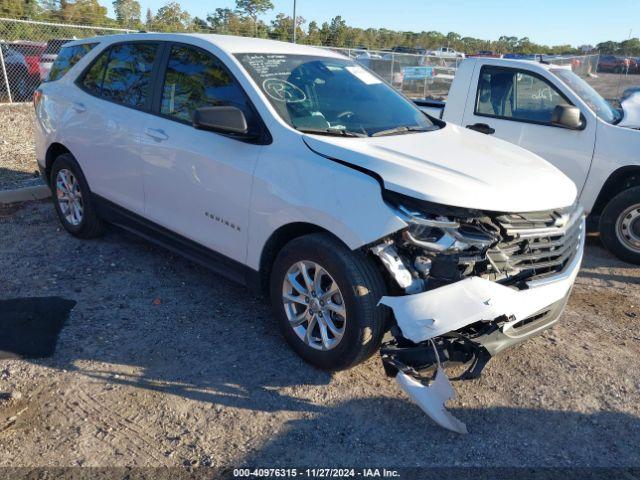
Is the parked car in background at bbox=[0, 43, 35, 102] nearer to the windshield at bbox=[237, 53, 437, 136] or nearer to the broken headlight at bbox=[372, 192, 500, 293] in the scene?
the windshield at bbox=[237, 53, 437, 136]

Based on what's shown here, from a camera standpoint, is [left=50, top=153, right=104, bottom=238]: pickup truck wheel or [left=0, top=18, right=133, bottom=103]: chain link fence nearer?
[left=50, top=153, right=104, bottom=238]: pickup truck wheel

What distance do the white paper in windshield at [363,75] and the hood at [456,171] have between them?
0.85 metres

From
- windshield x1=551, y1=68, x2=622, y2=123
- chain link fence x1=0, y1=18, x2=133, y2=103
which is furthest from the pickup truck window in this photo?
chain link fence x1=0, y1=18, x2=133, y2=103

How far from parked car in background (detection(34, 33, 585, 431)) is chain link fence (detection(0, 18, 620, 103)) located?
319 cm

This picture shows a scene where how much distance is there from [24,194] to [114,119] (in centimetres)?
278

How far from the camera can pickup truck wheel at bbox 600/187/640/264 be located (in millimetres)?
5637

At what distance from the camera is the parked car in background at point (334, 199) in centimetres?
297

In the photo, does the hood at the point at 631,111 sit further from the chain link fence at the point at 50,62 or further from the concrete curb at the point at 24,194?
the concrete curb at the point at 24,194

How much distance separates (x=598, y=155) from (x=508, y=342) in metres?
3.58

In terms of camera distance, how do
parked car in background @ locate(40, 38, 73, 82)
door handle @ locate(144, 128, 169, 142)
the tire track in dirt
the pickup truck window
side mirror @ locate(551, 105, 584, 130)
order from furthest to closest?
parked car in background @ locate(40, 38, 73, 82) < the pickup truck window < side mirror @ locate(551, 105, 584, 130) < door handle @ locate(144, 128, 169, 142) < the tire track in dirt

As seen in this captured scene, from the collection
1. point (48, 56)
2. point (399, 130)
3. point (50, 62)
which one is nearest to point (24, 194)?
point (399, 130)

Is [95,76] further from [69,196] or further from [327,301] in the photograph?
[327,301]

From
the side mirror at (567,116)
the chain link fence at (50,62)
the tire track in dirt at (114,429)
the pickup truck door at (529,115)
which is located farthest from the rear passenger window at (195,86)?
the side mirror at (567,116)

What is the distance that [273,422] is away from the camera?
303 centimetres
